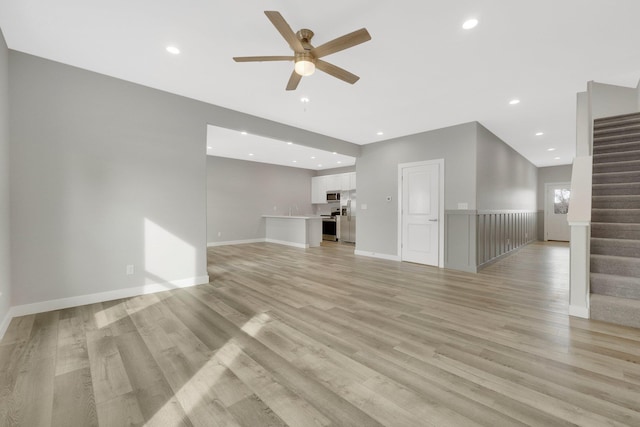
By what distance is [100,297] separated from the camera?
324 cm

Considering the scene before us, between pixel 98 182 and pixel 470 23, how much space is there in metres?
4.27

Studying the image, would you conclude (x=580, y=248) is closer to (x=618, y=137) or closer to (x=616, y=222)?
(x=616, y=222)

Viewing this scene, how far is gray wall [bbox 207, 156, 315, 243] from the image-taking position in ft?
26.7

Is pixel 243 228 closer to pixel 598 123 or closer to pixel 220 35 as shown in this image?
pixel 220 35

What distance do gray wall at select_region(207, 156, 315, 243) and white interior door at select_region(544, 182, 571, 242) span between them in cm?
897

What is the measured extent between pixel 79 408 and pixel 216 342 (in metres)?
0.91

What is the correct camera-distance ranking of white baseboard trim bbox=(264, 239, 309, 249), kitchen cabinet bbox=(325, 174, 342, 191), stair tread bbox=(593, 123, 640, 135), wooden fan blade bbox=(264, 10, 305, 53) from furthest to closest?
kitchen cabinet bbox=(325, 174, 342, 191) < white baseboard trim bbox=(264, 239, 309, 249) < stair tread bbox=(593, 123, 640, 135) < wooden fan blade bbox=(264, 10, 305, 53)

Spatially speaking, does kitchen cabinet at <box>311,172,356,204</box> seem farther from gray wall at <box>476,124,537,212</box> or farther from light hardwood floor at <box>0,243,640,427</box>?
light hardwood floor at <box>0,243,640,427</box>

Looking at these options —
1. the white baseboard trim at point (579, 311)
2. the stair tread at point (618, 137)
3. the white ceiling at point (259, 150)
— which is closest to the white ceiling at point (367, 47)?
the stair tread at point (618, 137)

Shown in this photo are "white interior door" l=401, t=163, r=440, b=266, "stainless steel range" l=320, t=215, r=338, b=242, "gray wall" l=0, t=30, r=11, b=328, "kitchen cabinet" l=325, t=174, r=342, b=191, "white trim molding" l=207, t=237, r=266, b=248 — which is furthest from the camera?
"kitchen cabinet" l=325, t=174, r=342, b=191

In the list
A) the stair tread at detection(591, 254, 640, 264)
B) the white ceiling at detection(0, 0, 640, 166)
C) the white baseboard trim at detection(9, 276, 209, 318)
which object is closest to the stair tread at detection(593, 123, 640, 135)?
the white ceiling at detection(0, 0, 640, 166)

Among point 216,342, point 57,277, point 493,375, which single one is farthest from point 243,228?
point 493,375

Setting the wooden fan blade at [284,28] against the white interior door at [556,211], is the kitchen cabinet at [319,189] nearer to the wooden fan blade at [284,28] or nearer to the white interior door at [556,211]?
the wooden fan blade at [284,28]

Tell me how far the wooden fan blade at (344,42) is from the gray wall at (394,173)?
3.73 m
